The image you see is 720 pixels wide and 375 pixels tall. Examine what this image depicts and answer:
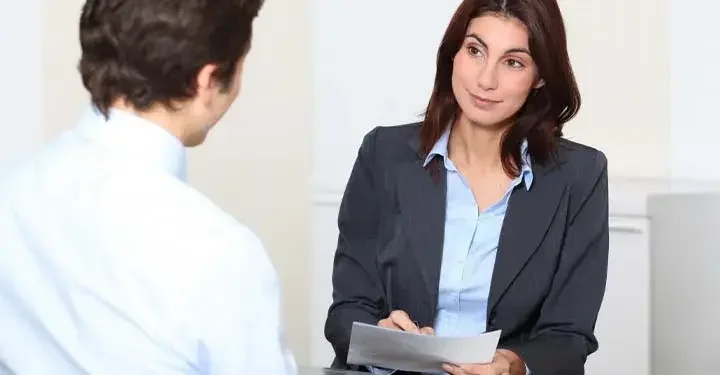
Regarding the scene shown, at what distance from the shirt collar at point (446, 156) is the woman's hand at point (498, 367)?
0.98 feet

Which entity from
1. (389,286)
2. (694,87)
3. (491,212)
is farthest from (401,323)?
(694,87)

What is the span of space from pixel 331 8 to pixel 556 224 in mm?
1156

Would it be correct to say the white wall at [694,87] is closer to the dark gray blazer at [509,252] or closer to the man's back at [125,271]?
the dark gray blazer at [509,252]

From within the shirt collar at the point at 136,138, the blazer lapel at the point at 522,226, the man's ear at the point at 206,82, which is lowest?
the blazer lapel at the point at 522,226

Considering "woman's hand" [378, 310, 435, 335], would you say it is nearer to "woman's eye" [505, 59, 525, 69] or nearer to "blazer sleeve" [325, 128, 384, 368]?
"blazer sleeve" [325, 128, 384, 368]

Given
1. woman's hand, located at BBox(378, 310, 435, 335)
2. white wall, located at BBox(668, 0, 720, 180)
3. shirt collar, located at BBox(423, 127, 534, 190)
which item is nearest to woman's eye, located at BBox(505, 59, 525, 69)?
shirt collar, located at BBox(423, 127, 534, 190)

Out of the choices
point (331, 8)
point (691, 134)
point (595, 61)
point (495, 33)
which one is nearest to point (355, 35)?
point (331, 8)

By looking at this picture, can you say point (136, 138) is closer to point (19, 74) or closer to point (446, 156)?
point (446, 156)

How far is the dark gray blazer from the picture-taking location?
1882mm

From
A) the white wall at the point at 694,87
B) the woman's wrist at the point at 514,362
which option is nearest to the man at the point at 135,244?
the woman's wrist at the point at 514,362

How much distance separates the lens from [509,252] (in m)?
1.89

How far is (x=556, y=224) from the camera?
1.91 meters

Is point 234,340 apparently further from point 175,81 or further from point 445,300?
→ point 445,300

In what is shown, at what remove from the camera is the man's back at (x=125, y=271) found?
1.01 m
